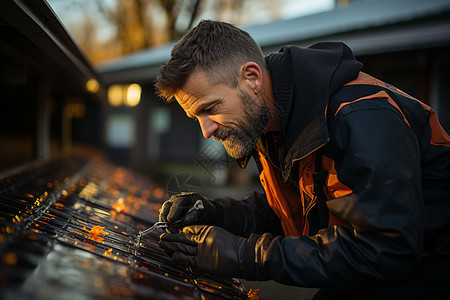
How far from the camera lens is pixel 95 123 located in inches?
727

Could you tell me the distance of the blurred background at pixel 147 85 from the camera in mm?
2729

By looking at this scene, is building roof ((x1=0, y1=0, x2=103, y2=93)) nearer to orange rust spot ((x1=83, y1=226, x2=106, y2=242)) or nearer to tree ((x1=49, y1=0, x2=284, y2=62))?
orange rust spot ((x1=83, y1=226, x2=106, y2=242))

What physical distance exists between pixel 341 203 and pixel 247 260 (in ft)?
1.69

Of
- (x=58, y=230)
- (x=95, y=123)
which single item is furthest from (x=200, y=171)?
(x=58, y=230)

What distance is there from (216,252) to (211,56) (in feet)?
3.65

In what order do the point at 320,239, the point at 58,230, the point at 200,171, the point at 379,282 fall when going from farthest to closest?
1. the point at 200,171
2. the point at 58,230
3. the point at 320,239
4. the point at 379,282

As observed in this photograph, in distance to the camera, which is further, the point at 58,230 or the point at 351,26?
the point at 351,26

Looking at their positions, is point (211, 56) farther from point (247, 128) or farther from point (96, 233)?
point (96, 233)

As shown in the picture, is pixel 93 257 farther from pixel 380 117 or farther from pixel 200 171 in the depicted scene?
pixel 200 171

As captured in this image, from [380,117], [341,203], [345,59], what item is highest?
[345,59]

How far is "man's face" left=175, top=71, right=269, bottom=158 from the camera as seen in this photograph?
6.82 ft

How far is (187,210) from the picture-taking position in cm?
212

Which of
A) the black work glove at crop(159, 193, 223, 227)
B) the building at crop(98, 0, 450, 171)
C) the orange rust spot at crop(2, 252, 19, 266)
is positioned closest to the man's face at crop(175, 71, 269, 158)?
the black work glove at crop(159, 193, 223, 227)

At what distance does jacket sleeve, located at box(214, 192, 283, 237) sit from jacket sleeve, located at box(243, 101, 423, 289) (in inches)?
30.2
